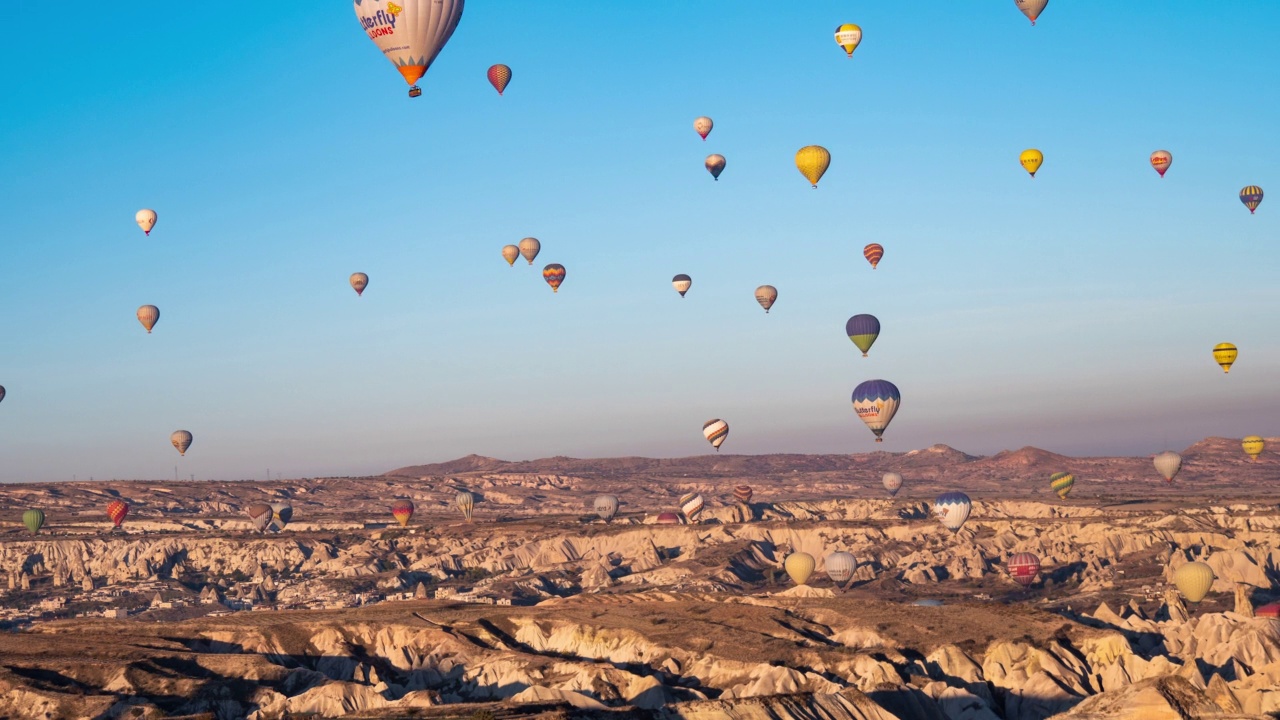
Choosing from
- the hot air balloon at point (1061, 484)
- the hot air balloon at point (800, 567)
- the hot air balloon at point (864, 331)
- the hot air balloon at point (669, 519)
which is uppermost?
the hot air balloon at point (864, 331)

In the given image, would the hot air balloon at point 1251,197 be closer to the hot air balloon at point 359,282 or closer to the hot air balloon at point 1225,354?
the hot air balloon at point 1225,354

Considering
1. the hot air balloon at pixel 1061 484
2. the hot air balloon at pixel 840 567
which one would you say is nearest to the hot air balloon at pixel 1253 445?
the hot air balloon at pixel 1061 484

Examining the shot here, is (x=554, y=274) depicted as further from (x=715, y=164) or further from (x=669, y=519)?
(x=669, y=519)

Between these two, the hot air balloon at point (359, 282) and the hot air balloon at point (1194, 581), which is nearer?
the hot air balloon at point (1194, 581)

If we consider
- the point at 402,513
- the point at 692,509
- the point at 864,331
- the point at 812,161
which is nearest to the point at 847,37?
the point at 812,161

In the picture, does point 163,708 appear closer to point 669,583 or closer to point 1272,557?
point 669,583

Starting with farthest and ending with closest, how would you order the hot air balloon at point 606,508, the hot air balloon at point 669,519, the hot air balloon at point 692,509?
the hot air balloon at point 606,508 → the hot air balloon at point 692,509 → the hot air balloon at point 669,519

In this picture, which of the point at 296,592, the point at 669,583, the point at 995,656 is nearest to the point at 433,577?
the point at 296,592
